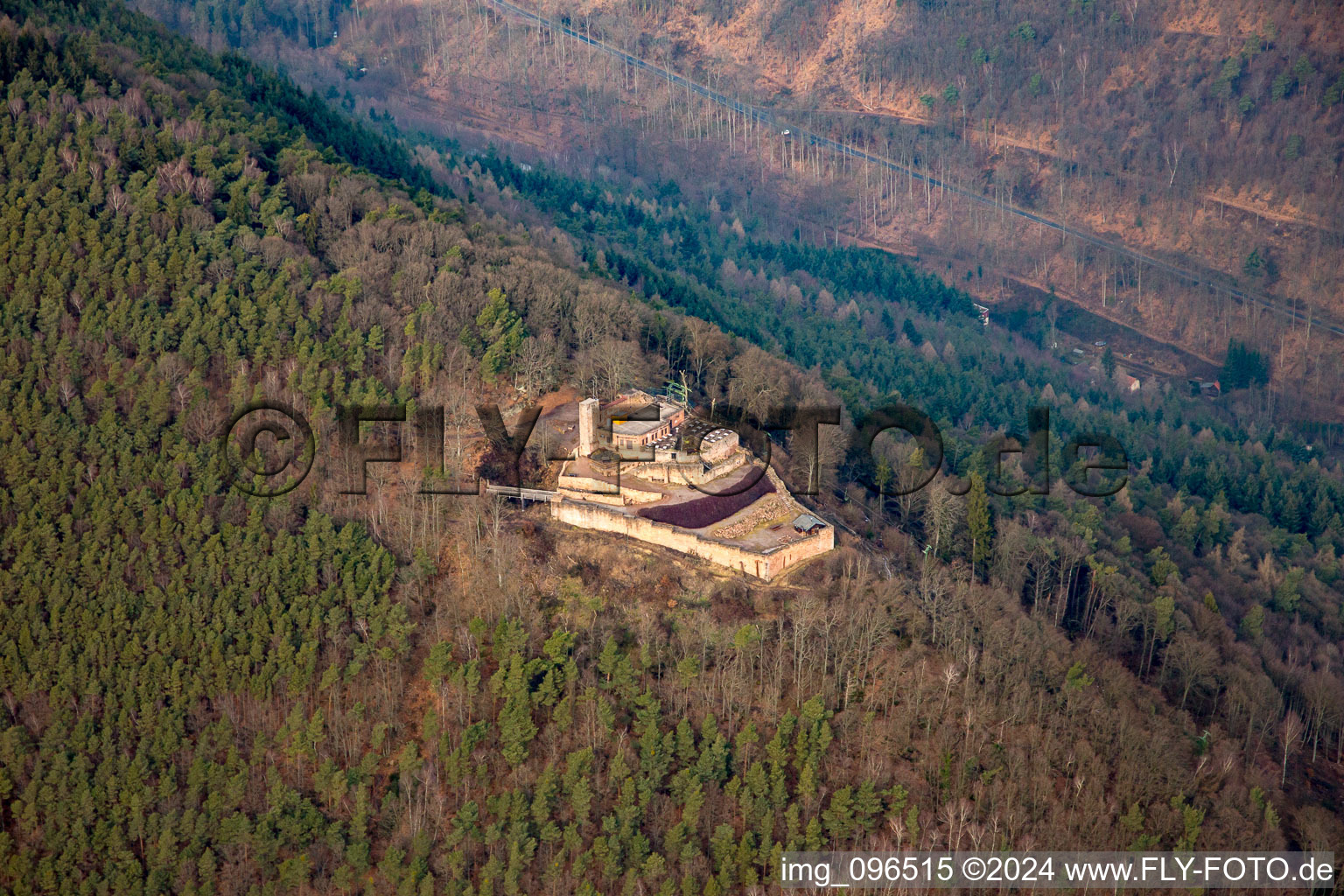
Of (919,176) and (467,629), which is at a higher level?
(467,629)

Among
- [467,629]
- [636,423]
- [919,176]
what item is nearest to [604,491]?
[636,423]

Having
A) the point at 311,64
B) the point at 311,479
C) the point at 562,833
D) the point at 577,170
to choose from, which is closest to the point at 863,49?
the point at 577,170

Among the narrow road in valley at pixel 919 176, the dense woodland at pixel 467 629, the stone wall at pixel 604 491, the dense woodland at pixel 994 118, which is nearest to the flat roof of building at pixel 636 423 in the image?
the stone wall at pixel 604 491

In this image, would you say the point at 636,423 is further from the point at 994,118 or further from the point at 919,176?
the point at 994,118

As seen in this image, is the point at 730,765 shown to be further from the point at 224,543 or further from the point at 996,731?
the point at 224,543

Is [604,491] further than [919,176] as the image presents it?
No

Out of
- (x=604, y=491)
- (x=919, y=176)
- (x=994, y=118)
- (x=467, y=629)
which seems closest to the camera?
(x=467, y=629)

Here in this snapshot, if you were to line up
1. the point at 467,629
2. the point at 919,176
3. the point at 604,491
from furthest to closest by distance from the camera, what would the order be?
the point at 919,176 < the point at 604,491 < the point at 467,629
